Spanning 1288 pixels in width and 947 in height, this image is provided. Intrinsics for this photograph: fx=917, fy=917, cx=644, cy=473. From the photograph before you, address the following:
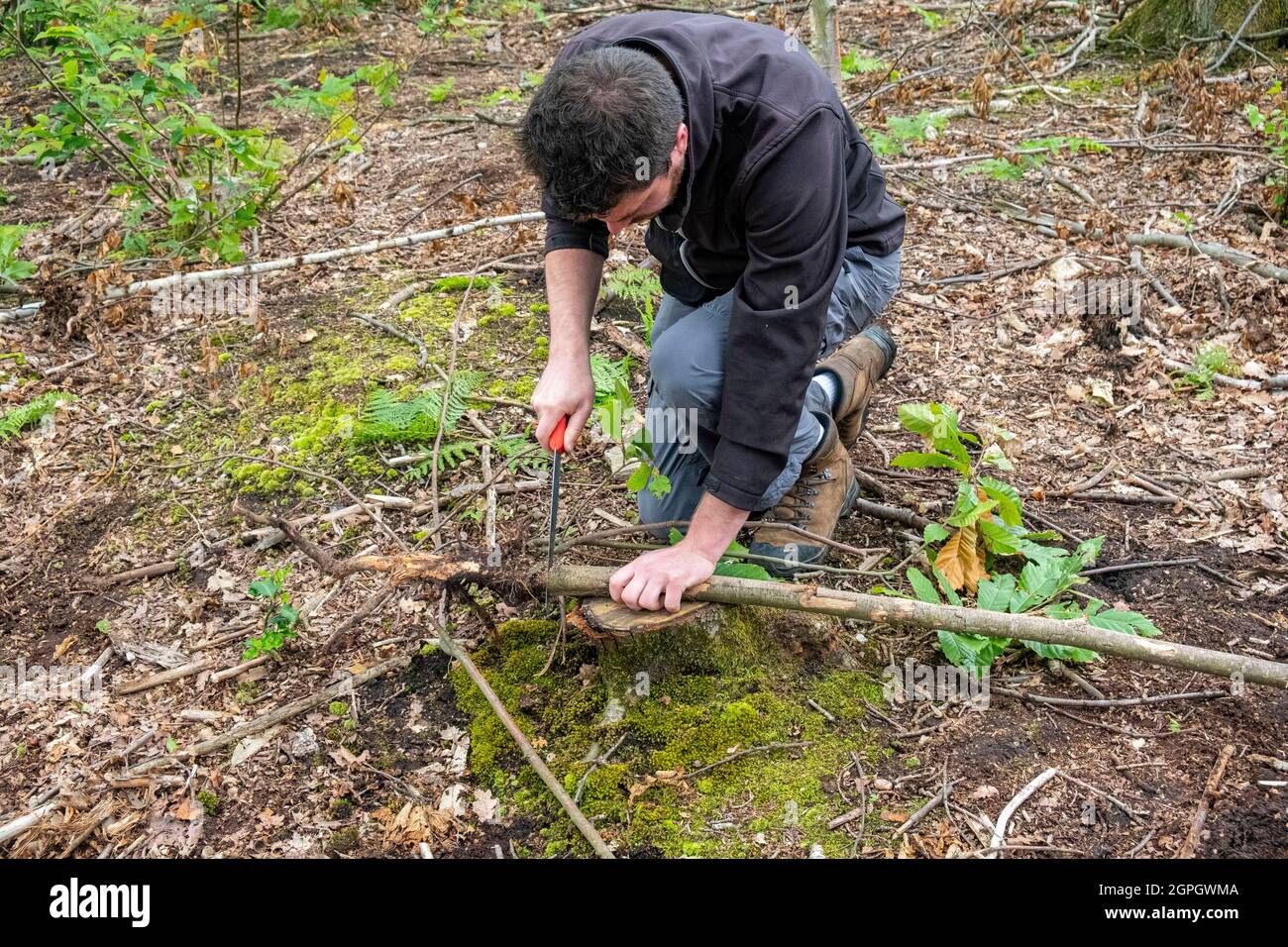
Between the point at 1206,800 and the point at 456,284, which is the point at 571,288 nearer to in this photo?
the point at 456,284

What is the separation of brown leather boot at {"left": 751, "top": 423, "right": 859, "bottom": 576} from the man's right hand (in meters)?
0.78

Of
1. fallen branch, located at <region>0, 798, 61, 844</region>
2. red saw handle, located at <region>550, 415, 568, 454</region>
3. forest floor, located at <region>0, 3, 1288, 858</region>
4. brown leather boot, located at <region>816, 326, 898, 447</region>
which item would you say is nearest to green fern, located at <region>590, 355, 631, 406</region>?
forest floor, located at <region>0, 3, 1288, 858</region>

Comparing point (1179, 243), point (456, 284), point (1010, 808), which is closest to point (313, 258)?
point (456, 284)

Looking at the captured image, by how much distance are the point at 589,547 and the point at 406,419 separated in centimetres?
113

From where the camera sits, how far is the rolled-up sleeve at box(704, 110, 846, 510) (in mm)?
2473

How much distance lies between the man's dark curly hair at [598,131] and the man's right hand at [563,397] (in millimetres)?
673

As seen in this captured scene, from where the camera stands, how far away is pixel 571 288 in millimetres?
3080

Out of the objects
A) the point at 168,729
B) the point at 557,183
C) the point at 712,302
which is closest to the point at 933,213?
the point at 712,302

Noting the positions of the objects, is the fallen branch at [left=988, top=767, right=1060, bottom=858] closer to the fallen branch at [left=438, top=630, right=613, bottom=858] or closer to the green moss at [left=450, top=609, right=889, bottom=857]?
the green moss at [left=450, top=609, right=889, bottom=857]

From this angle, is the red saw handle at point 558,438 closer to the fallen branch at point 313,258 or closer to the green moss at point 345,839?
the green moss at point 345,839

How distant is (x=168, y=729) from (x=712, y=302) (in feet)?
7.26

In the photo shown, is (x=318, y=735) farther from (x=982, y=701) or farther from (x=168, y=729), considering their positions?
(x=982, y=701)

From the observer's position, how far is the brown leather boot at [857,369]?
343 cm

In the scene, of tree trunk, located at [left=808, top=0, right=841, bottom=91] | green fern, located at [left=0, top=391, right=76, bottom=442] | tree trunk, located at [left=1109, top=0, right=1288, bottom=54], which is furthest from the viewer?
tree trunk, located at [left=1109, top=0, right=1288, bottom=54]
